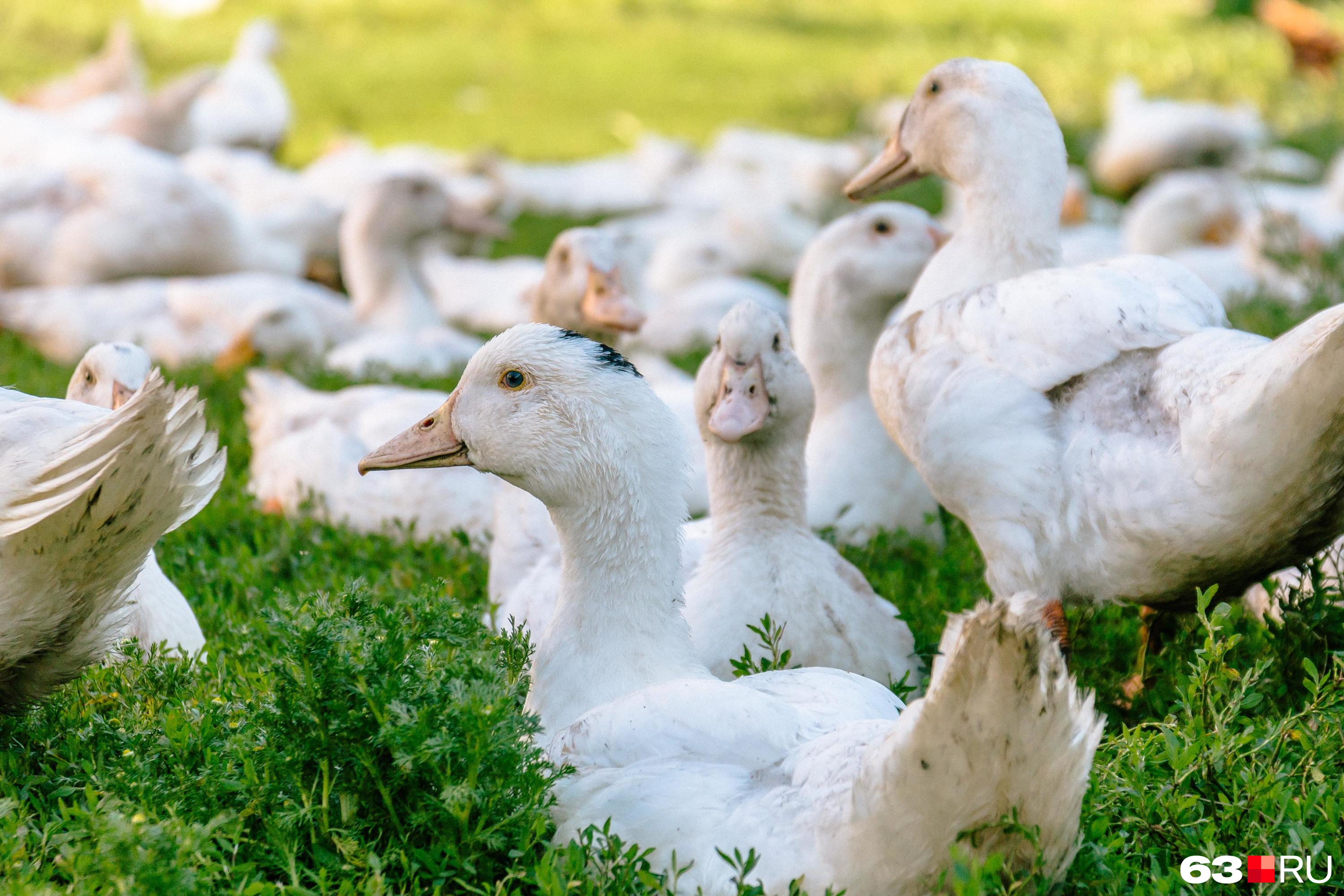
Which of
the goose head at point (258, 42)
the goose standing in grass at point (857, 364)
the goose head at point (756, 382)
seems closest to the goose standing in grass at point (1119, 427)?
the goose head at point (756, 382)

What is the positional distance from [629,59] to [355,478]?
16999 mm

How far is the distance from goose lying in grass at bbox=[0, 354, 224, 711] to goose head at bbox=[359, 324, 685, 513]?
52 cm

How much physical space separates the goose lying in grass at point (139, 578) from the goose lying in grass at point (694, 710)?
989 millimetres

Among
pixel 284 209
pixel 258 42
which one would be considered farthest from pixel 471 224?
Answer: pixel 258 42

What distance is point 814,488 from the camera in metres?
5.87

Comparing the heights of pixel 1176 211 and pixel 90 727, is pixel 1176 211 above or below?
below

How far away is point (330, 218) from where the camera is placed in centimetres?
1232

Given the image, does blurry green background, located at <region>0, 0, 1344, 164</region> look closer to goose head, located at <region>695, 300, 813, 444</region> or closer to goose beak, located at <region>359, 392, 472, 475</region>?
goose head, located at <region>695, 300, 813, 444</region>

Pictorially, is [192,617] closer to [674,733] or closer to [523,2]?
[674,733]

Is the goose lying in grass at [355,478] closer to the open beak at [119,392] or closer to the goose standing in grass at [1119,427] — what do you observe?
the open beak at [119,392]

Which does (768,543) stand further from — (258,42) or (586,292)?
(258,42)

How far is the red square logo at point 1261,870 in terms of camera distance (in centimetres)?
288

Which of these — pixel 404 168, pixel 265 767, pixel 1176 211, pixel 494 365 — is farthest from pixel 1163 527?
pixel 404 168

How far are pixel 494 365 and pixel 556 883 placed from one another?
1.33 metres
